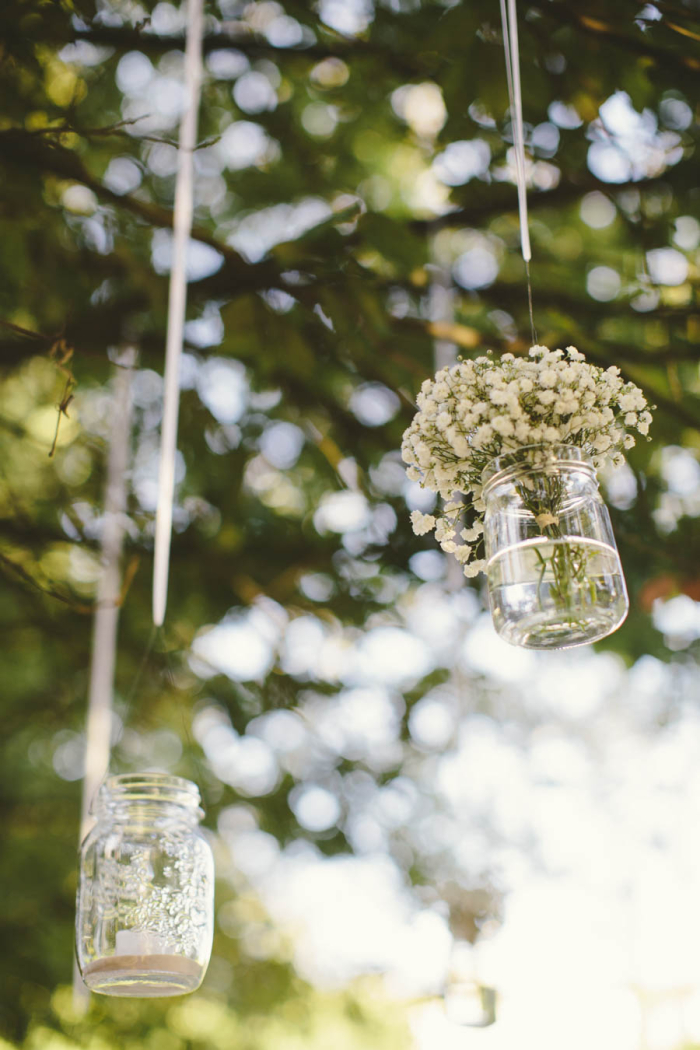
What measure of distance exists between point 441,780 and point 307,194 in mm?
2946

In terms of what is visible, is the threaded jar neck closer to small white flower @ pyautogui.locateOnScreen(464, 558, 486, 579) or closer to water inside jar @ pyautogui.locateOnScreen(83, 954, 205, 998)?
small white flower @ pyautogui.locateOnScreen(464, 558, 486, 579)

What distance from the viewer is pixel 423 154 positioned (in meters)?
3.48

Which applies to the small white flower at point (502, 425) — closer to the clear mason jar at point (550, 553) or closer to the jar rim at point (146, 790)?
the clear mason jar at point (550, 553)

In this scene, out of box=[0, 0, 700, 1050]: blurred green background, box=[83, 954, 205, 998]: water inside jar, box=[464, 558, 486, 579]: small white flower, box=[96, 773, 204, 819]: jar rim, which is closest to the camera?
box=[464, 558, 486, 579]: small white flower

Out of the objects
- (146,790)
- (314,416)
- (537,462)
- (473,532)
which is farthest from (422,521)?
(314,416)

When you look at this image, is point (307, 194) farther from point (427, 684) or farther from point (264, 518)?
point (427, 684)

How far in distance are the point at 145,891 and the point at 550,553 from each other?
84 centimetres

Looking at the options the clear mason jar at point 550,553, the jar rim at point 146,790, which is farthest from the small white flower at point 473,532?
the jar rim at point 146,790

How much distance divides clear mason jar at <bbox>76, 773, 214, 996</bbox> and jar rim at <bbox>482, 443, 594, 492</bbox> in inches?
32.2

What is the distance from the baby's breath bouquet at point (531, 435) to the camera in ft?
3.71

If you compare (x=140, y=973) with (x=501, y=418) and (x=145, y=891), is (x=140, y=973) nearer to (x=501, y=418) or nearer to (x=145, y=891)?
(x=145, y=891)

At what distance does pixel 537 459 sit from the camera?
3.81 ft

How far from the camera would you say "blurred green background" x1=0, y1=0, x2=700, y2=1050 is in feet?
7.64

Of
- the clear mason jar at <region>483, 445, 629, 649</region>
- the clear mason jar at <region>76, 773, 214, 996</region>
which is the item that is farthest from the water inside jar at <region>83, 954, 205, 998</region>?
the clear mason jar at <region>483, 445, 629, 649</region>
